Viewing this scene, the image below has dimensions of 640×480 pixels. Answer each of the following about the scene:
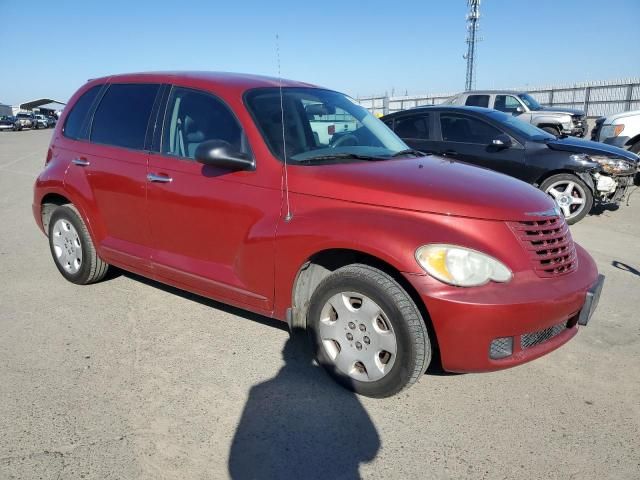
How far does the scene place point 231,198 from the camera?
3.21 metres

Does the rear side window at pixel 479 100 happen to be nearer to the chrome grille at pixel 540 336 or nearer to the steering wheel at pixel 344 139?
the steering wheel at pixel 344 139

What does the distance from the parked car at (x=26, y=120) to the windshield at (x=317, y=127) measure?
52.5 meters

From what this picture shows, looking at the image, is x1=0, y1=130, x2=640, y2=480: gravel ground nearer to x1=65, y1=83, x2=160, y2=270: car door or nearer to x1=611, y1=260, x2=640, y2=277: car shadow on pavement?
x1=65, y1=83, x2=160, y2=270: car door

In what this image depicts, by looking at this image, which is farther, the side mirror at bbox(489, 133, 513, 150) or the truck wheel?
the truck wheel

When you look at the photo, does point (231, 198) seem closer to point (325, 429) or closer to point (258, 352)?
point (258, 352)

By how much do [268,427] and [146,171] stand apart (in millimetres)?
2088

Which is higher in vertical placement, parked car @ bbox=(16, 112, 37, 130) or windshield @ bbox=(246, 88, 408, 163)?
windshield @ bbox=(246, 88, 408, 163)

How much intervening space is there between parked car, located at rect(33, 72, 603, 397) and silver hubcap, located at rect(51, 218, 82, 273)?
0.88 ft

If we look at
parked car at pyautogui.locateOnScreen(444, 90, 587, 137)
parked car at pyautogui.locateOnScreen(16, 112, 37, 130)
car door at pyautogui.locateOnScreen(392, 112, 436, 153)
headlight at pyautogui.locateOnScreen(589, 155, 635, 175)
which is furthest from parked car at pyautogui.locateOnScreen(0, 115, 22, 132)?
headlight at pyautogui.locateOnScreen(589, 155, 635, 175)

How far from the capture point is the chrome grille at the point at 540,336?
266 centimetres

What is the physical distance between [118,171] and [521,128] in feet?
19.9

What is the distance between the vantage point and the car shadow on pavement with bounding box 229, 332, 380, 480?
234cm

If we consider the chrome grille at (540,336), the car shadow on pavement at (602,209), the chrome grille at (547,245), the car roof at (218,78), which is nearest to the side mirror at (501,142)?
the car shadow on pavement at (602,209)

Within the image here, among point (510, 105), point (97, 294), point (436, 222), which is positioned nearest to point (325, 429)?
point (436, 222)
